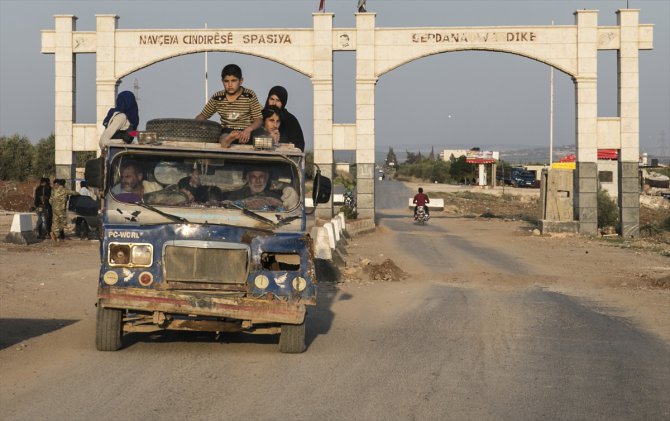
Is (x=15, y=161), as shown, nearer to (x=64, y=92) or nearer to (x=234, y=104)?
(x=64, y=92)

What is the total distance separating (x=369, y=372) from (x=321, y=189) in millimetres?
2448

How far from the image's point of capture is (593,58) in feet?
127

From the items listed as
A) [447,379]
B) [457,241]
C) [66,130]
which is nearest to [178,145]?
[447,379]

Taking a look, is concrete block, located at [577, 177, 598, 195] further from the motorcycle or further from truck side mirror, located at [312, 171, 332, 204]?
truck side mirror, located at [312, 171, 332, 204]

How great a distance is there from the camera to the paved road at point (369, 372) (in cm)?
792

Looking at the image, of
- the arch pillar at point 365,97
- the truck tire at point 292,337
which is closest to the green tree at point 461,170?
the arch pillar at point 365,97

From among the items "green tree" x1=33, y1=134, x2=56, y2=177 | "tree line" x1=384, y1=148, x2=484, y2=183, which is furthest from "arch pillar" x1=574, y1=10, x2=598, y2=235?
"tree line" x1=384, y1=148, x2=484, y2=183

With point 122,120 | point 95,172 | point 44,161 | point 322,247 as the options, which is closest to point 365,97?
point 322,247

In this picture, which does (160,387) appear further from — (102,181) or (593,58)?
(593,58)

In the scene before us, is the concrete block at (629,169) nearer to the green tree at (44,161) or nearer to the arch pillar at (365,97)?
the arch pillar at (365,97)

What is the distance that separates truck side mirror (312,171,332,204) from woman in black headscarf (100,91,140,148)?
2082 mm

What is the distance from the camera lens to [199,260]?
10102 mm

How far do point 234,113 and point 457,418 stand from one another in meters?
5.94

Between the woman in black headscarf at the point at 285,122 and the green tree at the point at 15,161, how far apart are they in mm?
68667
